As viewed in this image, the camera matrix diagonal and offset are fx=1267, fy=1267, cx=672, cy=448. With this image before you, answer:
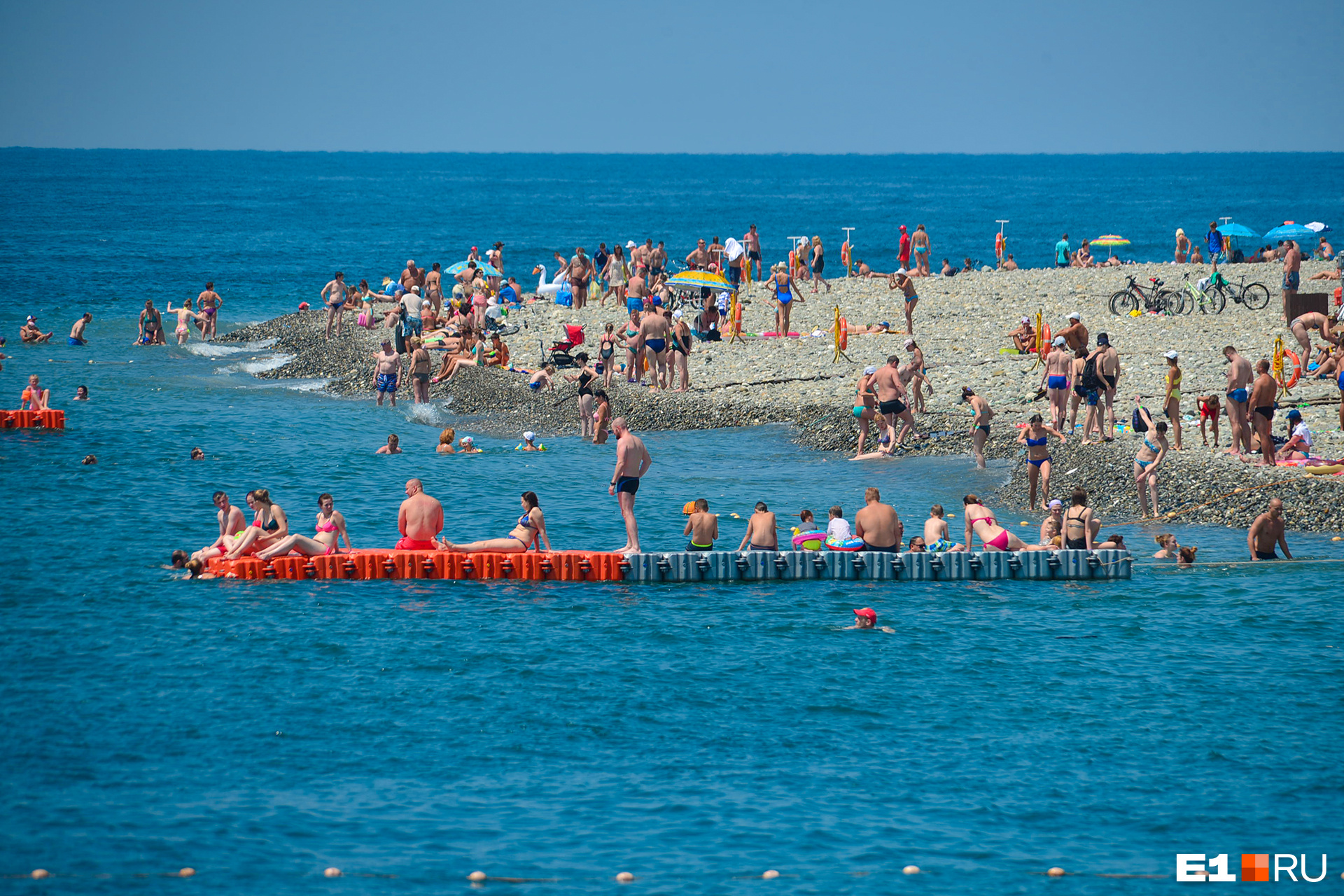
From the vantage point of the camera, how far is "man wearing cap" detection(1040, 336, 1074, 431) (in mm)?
22234

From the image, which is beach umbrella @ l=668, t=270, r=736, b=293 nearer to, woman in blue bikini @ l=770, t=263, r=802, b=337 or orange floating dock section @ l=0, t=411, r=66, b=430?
woman in blue bikini @ l=770, t=263, r=802, b=337

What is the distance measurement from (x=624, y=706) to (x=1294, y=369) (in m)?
17.7

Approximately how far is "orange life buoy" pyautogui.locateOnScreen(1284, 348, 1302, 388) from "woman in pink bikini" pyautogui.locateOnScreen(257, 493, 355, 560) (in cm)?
1794

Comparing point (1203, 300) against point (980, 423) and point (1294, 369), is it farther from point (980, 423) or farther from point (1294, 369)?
point (980, 423)

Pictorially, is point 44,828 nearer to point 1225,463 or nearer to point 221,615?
point 221,615

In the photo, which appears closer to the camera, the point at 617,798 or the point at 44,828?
the point at 44,828

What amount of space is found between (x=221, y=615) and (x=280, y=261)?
200ft

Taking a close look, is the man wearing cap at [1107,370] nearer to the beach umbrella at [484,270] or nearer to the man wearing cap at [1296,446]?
the man wearing cap at [1296,446]

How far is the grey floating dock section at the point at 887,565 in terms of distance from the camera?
18078mm

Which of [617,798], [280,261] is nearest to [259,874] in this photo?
[617,798]

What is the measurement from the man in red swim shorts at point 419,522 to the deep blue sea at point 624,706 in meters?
0.73

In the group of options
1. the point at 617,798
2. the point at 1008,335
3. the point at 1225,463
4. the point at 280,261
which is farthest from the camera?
the point at 280,261

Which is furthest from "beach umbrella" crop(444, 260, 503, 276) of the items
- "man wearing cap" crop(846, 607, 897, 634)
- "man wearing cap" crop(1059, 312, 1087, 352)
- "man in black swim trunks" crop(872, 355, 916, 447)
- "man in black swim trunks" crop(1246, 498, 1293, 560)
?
"man in black swim trunks" crop(1246, 498, 1293, 560)

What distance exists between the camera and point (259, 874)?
10312 mm
